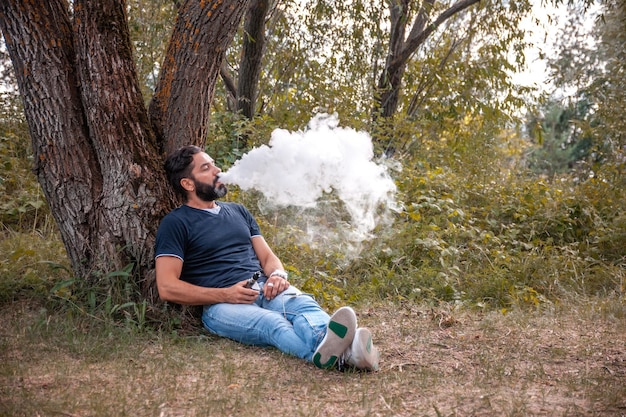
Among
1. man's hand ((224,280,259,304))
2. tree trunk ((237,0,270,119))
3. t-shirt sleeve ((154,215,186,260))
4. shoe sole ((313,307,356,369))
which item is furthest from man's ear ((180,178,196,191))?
tree trunk ((237,0,270,119))

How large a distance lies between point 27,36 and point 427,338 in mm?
3355

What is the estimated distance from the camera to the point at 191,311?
4312 millimetres

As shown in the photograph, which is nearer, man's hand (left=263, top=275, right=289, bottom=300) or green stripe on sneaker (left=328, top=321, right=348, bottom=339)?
green stripe on sneaker (left=328, top=321, right=348, bottom=339)

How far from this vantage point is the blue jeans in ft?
12.0

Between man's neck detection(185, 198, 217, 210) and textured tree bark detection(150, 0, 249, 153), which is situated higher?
textured tree bark detection(150, 0, 249, 153)

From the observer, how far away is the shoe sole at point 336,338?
3.30 meters

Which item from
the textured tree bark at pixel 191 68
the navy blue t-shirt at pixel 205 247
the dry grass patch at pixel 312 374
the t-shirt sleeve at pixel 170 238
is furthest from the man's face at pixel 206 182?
the dry grass patch at pixel 312 374

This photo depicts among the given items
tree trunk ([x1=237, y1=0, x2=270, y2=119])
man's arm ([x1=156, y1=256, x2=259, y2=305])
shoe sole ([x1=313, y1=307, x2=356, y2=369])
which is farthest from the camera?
tree trunk ([x1=237, y1=0, x2=270, y2=119])

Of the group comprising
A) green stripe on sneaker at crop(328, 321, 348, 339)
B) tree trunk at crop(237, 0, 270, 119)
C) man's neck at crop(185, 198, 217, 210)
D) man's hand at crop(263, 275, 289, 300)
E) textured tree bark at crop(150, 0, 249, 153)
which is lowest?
green stripe on sneaker at crop(328, 321, 348, 339)

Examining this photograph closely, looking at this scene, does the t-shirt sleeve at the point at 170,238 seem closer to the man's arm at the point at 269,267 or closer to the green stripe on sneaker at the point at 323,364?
the man's arm at the point at 269,267

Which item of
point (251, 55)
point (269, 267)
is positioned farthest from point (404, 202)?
point (269, 267)

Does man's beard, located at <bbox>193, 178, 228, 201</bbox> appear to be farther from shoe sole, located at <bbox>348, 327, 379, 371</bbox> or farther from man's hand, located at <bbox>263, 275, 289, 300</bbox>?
shoe sole, located at <bbox>348, 327, 379, 371</bbox>

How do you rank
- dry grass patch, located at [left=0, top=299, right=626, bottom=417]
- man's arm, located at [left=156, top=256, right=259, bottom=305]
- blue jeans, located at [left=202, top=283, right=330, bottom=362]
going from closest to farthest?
1. dry grass patch, located at [left=0, top=299, right=626, bottom=417]
2. blue jeans, located at [left=202, top=283, right=330, bottom=362]
3. man's arm, located at [left=156, top=256, right=259, bottom=305]

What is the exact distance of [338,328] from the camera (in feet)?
10.9
